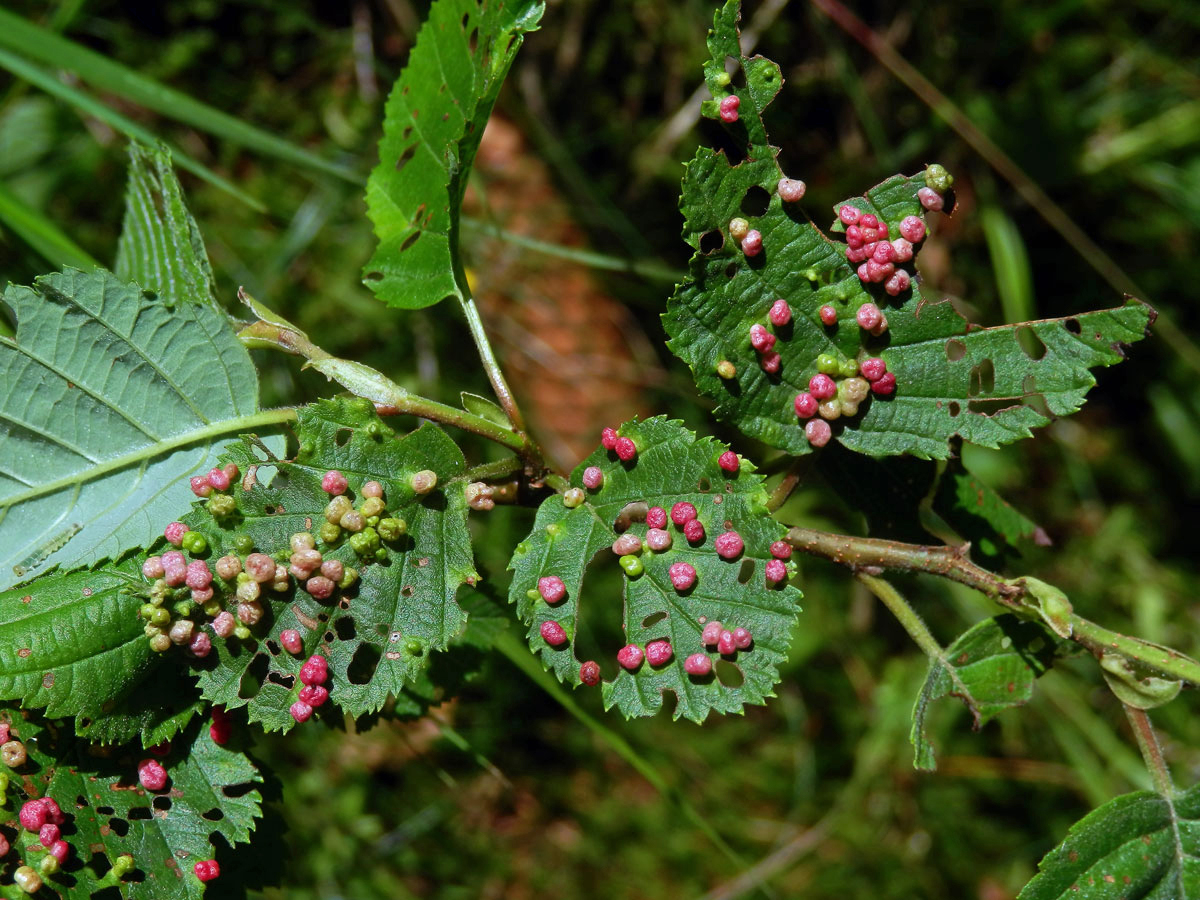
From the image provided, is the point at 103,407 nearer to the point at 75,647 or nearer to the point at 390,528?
the point at 75,647

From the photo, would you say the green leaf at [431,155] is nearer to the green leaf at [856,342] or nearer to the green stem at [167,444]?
the green stem at [167,444]

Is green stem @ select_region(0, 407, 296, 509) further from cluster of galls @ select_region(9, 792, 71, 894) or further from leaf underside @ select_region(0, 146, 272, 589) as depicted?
cluster of galls @ select_region(9, 792, 71, 894)

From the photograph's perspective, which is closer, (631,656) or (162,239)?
(631,656)

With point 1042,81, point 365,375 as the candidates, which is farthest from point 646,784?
point 1042,81

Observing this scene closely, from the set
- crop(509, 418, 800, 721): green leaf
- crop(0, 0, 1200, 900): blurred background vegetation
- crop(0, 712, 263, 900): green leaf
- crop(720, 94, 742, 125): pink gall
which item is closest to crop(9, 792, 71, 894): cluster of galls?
crop(0, 712, 263, 900): green leaf

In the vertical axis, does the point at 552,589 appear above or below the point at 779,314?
below

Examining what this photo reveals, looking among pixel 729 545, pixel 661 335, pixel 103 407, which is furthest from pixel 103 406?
pixel 661 335

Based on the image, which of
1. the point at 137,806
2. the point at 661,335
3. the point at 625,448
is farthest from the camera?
the point at 661,335
